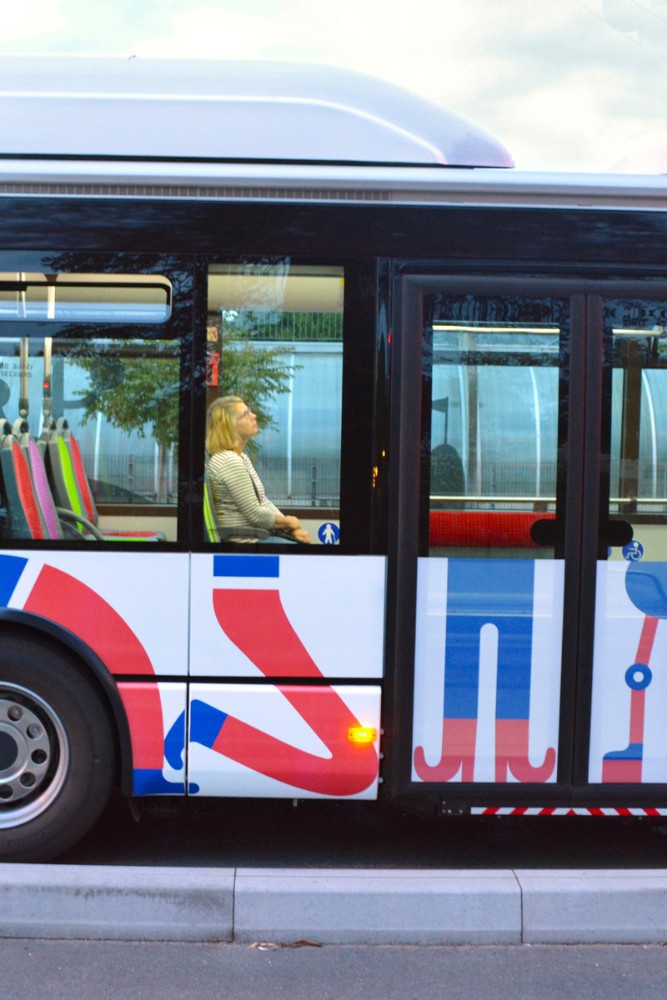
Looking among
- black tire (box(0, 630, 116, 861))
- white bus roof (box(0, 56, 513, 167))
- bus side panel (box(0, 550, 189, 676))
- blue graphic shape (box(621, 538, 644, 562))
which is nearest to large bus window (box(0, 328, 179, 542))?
bus side panel (box(0, 550, 189, 676))

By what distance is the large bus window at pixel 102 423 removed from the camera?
456 centimetres

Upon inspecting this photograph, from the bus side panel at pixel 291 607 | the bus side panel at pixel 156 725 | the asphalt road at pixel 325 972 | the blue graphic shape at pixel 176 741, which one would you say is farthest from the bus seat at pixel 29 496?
the asphalt road at pixel 325 972

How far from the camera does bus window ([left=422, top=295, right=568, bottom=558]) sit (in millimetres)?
4582

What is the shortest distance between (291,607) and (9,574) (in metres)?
1.16

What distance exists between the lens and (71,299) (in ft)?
15.0

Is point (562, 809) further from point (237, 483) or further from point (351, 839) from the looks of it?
point (237, 483)

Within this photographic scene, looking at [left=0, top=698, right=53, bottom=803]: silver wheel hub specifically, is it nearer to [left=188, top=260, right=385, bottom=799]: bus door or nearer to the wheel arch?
the wheel arch

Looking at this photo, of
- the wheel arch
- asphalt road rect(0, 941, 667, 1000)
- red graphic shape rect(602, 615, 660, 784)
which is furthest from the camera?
red graphic shape rect(602, 615, 660, 784)

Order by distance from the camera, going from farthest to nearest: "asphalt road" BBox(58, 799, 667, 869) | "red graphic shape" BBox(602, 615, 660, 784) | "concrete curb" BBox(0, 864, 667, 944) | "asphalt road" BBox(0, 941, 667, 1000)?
"asphalt road" BBox(58, 799, 667, 869)
"red graphic shape" BBox(602, 615, 660, 784)
"concrete curb" BBox(0, 864, 667, 944)
"asphalt road" BBox(0, 941, 667, 1000)

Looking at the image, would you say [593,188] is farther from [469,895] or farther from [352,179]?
[469,895]

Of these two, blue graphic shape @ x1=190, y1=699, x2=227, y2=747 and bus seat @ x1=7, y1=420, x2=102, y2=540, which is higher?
bus seat @ x1=7, y1=420, x2=102, y2=540

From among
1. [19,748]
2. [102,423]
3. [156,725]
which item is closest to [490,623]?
[156,725]

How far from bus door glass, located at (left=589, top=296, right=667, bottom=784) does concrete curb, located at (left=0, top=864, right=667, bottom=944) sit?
2.77 ft

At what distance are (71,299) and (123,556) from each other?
3.53ft
